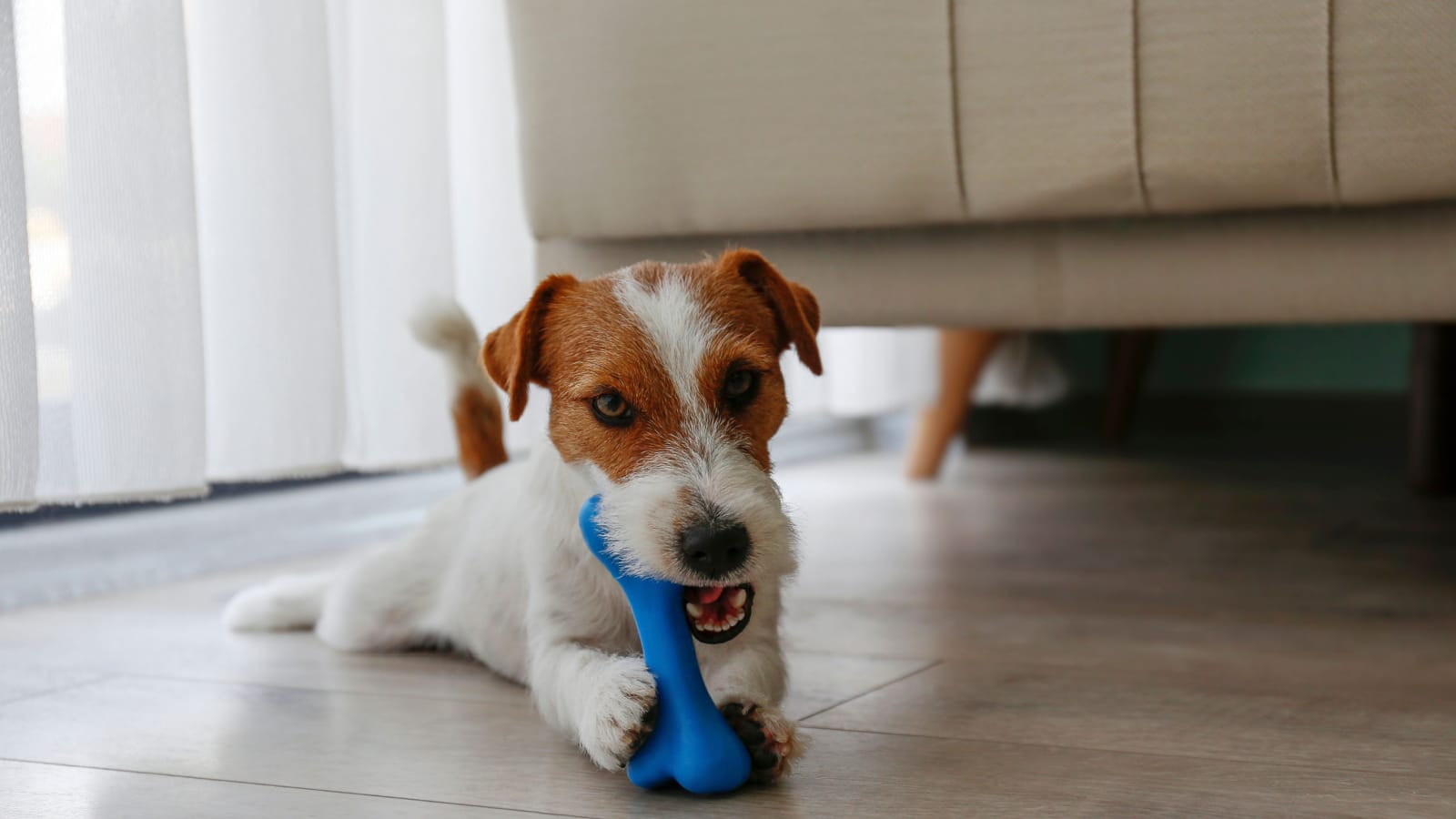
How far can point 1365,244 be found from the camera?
135cm

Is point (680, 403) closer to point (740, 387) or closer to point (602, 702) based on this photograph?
point (740, 387)

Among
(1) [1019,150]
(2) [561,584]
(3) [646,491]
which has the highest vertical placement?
(1) [1019,150]

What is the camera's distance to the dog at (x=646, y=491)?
93 centimetres

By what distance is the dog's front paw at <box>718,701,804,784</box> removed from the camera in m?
0.93

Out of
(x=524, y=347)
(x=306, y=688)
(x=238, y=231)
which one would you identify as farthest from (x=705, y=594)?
(x=238, y=231)

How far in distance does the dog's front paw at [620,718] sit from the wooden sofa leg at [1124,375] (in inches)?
102

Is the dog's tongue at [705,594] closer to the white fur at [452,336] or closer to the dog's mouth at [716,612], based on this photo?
the dog's mouth at [716,612]

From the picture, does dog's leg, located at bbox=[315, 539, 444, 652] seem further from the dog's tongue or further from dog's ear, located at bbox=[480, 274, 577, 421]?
the dog's tongue

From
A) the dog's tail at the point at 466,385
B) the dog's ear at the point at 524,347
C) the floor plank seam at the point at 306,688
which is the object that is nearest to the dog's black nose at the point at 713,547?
the dog's ear at the point at 524,347

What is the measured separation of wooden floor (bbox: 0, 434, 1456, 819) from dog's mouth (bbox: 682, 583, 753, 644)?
12 cm

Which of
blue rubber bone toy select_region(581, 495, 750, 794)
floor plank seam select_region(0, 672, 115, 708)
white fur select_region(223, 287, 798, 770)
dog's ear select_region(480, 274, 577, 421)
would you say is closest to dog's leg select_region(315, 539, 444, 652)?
white fur select_region(223, 287, 798, 770)

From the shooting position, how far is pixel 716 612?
987 millimetres

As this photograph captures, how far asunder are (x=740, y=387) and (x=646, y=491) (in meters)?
0.13

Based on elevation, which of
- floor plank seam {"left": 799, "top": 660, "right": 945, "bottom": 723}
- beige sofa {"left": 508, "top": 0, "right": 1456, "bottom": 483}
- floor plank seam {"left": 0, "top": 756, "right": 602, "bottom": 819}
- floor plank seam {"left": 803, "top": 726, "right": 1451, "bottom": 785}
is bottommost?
floor plank seam {"left": 799, "top": 660, "right": 945, "bottom": 723}
